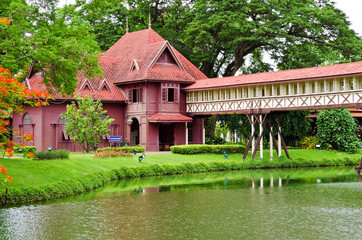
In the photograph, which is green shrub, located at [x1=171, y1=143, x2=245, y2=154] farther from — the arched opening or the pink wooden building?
the arched opening

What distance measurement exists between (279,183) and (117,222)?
1413 cm

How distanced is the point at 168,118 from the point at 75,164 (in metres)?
15.8

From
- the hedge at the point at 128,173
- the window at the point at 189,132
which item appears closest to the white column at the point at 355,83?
the hedge at the point at 128,173

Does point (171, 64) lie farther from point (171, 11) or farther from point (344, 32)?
point (344, 32)

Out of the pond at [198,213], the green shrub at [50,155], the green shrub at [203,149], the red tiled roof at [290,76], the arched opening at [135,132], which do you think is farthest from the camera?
the arched opening at [135,132]

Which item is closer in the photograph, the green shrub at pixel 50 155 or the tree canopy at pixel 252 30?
the green shrub at pixel 50 155

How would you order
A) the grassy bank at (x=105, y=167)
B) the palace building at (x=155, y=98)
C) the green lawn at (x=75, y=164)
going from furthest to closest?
1. the palace building at (x=155, y=98)
2. the green lawn at (x=75, y=164)
3. the grassy bank at (x=105, y=167)

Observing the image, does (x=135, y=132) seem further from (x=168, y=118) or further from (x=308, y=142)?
(x=308, y=142)

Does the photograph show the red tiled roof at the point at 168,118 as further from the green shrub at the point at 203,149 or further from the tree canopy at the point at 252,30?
the tree canopy at the point at 252,30

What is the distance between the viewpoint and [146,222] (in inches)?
708

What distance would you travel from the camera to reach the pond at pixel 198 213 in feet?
53.5

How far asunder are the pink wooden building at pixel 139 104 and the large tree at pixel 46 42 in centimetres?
1641

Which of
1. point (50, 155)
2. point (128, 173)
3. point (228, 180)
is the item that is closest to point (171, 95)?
point (128, 173)

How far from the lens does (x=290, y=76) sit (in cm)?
3850
